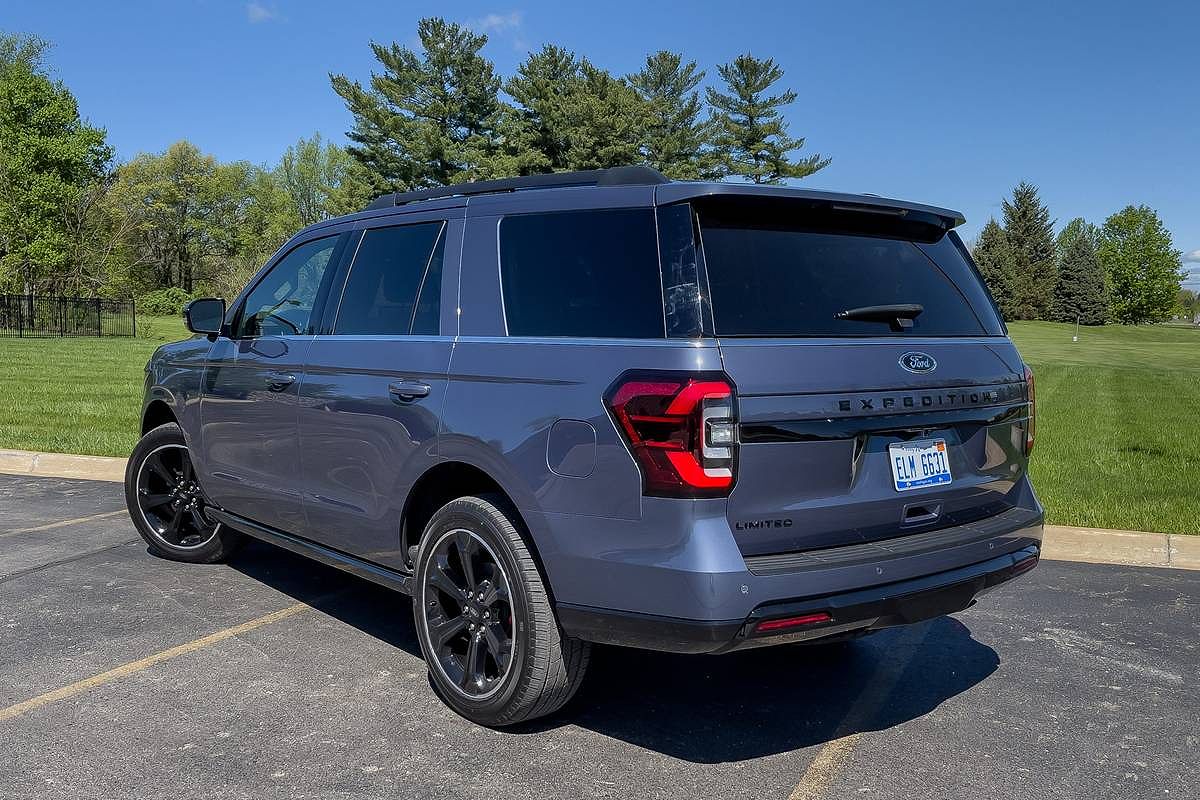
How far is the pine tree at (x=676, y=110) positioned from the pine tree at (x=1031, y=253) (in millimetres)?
42887

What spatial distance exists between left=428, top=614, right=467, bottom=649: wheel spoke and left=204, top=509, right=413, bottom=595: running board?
20 centimetres

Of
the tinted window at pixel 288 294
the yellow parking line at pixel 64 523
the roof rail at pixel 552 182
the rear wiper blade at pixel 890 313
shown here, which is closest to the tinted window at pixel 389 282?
the roof rail at pixel 552 182

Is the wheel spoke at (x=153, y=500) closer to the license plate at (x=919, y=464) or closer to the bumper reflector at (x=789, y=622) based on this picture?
the bumper reflector at (x=789, y=622)

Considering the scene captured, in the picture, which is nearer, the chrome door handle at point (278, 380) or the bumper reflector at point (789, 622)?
the bumper reflector at point (789, 622)

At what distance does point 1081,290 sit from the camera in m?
90.4

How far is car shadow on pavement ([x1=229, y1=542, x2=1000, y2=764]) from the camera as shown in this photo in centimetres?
372

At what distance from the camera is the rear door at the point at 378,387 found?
3.97 m

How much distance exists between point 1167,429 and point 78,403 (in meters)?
14.6

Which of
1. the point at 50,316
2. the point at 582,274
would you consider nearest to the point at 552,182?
the point at 582,274

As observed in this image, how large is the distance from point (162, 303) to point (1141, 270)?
3884 inches

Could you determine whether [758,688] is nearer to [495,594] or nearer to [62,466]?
[495,594]

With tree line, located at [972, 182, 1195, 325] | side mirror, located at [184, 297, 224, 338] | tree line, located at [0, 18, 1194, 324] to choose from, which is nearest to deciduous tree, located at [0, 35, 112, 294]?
tree line, located at [0, 18, 1194, 324]

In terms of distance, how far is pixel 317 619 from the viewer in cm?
508

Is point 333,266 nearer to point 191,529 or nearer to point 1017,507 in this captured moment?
point 191,529
